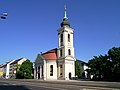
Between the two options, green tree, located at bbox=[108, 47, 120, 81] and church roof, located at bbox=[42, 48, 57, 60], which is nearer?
green tree, located at bbox=[108, 47, 120, 81]

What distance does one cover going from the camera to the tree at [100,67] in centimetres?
6638

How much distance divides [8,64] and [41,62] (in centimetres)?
8401

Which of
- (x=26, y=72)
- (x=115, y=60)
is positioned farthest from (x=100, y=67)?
(x=26, y=72)

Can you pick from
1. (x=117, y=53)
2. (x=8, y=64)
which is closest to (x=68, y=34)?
(x=117, y=53)

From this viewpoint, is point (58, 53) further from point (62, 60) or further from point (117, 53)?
point (117, 53)

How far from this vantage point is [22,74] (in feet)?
346

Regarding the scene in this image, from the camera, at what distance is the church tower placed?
88250 mm

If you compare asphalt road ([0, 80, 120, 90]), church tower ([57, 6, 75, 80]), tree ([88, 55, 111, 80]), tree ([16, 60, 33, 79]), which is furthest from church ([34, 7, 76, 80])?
asphalt road ([0, 80, 120, 90])

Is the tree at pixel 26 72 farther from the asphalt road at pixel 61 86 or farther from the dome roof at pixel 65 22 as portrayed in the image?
the asphalt road at pixel 61 86

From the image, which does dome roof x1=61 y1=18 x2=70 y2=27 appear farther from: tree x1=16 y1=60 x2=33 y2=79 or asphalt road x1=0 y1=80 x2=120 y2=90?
asphalt road x1=0 y1=80 x2=120 y2=90

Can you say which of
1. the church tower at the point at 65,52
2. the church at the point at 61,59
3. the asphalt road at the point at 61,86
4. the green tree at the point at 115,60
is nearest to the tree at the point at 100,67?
the green tree at the point at 115,60

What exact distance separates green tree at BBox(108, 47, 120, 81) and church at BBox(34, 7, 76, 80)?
24945 millimetres

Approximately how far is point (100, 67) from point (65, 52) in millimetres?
22615

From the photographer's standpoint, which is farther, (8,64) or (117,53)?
(8,64)
